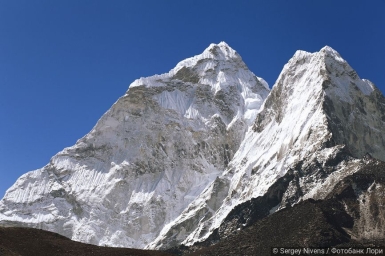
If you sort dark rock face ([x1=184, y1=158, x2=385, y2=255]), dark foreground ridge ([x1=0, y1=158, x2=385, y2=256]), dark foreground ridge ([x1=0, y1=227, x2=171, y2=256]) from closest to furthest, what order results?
1. dark foreground ridge ([x1=0, y1=227, x2=171, y2=256])
2. dark foreground ridge ([x1=0, y1=158, x2=385, y2=256])
3. dark rock face ([x1=184, y1=158, x2=385, y2=255])

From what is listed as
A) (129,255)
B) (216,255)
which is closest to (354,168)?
(216,255)

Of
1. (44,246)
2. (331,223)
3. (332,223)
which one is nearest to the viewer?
(44,246)

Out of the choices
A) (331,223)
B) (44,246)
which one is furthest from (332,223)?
(44,246)

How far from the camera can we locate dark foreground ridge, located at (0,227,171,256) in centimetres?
8852

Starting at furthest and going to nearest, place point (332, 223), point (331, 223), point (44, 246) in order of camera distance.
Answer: point (332, 223), point (331, 223), point (44, 246)

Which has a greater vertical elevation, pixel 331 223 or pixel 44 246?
pixel 331 223

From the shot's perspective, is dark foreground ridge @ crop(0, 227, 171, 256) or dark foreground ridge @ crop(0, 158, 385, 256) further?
dark foreground ridge @ crop(0, 158, 385, 256)

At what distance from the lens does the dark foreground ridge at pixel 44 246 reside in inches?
3485

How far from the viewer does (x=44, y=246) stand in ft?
298

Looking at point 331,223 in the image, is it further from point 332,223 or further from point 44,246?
point 44,246

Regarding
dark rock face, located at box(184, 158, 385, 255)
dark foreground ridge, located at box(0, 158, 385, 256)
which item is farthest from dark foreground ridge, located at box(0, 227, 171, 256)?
dark rock face, located at box(184, 158, 385, 255)

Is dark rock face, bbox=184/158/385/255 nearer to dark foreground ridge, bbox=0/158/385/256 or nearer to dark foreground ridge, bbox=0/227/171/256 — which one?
dark foreground ridge, bbox=0/158/385/256

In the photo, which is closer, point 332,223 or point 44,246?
point 44,246

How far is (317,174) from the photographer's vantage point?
18238 cm
